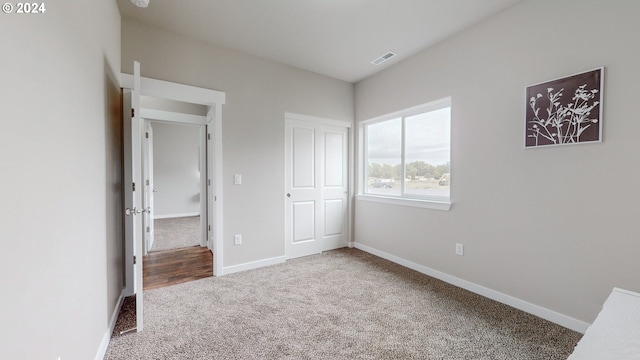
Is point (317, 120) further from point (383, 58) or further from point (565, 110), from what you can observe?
point (565, 110)

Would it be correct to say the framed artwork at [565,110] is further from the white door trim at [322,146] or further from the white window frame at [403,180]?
the white door trim at [322,146]

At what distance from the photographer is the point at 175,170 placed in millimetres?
7141

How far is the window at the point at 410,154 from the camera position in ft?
10.1

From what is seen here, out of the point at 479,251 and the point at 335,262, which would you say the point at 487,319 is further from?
the point at 335,262

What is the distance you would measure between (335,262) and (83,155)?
9.53 ft

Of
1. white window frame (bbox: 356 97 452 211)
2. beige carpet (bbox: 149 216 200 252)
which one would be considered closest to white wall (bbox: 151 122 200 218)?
beige carpet (bbox: 149 216 200 252)

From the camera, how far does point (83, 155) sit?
1413mm

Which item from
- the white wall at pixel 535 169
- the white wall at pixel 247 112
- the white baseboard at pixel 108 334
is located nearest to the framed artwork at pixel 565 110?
the white wall at pixel 535 169

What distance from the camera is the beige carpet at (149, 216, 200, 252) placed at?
436 cm

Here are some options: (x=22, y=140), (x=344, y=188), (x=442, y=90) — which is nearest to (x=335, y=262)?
(x=344, y=188)

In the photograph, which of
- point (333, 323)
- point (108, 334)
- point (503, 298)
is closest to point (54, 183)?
point (108, 334)

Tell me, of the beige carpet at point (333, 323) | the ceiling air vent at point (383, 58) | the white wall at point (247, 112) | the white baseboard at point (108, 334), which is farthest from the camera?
the ceiling air vent at point (383, 58)

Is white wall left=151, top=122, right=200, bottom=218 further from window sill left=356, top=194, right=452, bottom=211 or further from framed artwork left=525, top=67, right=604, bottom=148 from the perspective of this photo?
framed artwork left=525, top=67, right=604, bottom=148

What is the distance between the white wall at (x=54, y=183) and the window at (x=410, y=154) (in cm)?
313
